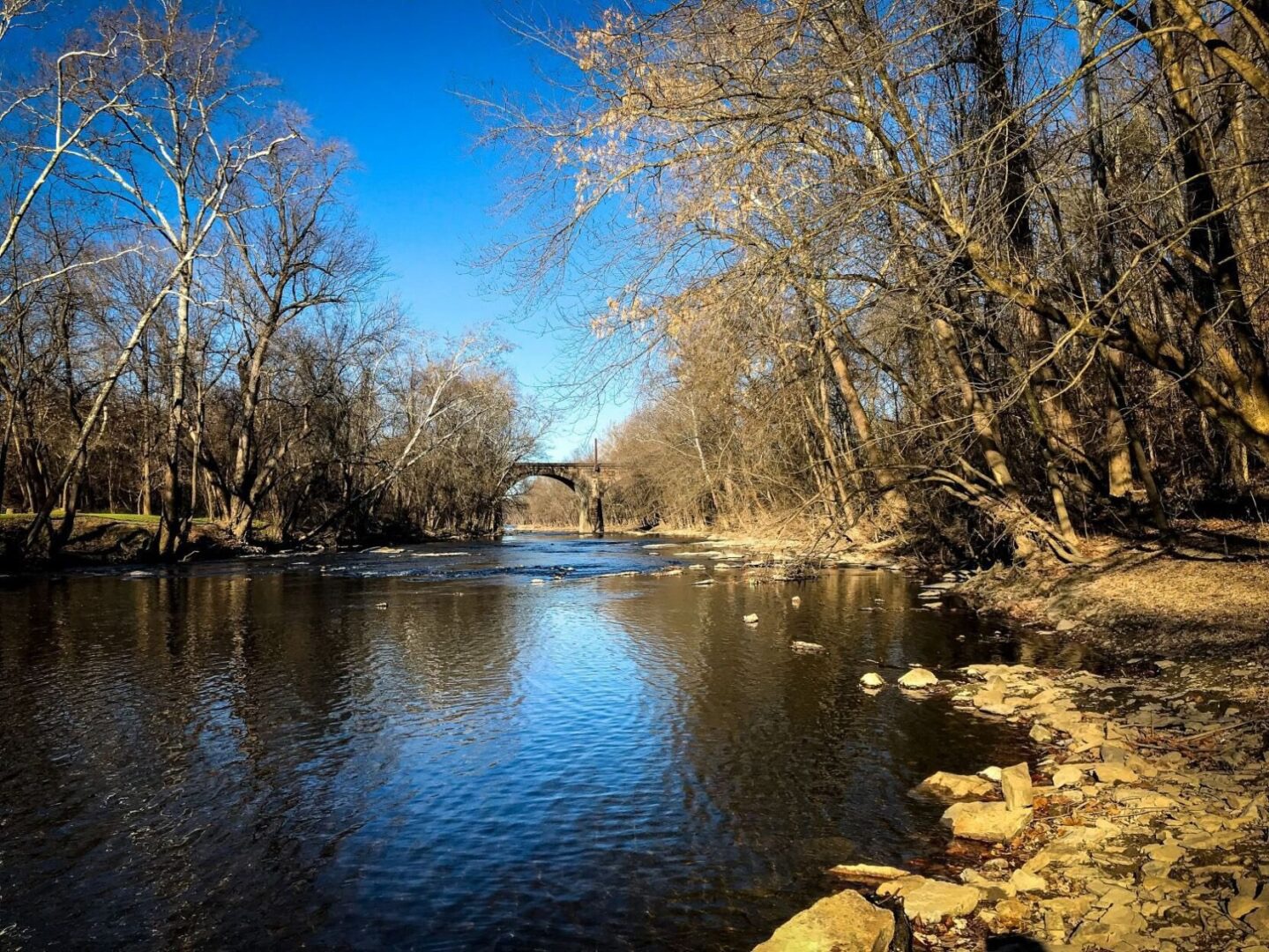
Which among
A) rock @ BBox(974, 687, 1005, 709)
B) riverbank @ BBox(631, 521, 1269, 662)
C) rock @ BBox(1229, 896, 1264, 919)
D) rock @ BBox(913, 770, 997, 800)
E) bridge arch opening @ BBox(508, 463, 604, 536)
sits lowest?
rock @ BBox(913, 770, 997, 800)

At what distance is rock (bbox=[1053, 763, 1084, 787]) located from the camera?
546 centimetres

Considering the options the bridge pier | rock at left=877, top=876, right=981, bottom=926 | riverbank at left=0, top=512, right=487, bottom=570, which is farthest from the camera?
the bridge pier

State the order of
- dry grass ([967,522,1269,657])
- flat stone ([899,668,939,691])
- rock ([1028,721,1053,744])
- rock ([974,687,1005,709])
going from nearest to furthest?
rock ([1028,721,1053,744]) < rock ([974,687,1005,709]) < flat stone ([899,668,939,691]) < dry grass ([967,522,1269,657])

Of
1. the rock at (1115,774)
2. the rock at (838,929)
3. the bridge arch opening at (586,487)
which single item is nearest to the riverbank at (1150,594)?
the rock at (1115,774)

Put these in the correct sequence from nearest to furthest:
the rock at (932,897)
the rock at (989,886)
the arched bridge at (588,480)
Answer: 1. the rock at (932,897)
2. the rock at (989,886)
3. the arched bridge at (588,480)

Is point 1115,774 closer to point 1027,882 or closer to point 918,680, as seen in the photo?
point 1027,882

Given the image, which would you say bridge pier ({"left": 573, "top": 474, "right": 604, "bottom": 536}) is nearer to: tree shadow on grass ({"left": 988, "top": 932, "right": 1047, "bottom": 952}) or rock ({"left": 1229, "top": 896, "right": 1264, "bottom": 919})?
tree shadow on grass ({"left": 988, "top": 932, "right": 1047, "bottom": 952})

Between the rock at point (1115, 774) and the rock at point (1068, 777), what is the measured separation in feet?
0.36

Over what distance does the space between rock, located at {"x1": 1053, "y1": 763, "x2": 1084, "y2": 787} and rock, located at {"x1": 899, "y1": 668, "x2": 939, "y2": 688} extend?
10.4ft

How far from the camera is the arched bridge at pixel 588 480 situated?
77.5 metres

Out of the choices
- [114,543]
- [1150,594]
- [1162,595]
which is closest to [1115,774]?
[1162,595]

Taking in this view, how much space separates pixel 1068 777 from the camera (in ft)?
18.1

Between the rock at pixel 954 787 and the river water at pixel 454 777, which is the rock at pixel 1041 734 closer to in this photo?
the river water at pixel 454 777

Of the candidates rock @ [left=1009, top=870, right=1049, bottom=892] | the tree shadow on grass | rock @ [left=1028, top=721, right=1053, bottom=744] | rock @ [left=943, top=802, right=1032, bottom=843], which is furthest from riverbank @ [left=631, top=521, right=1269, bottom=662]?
the tree shadow on grass
